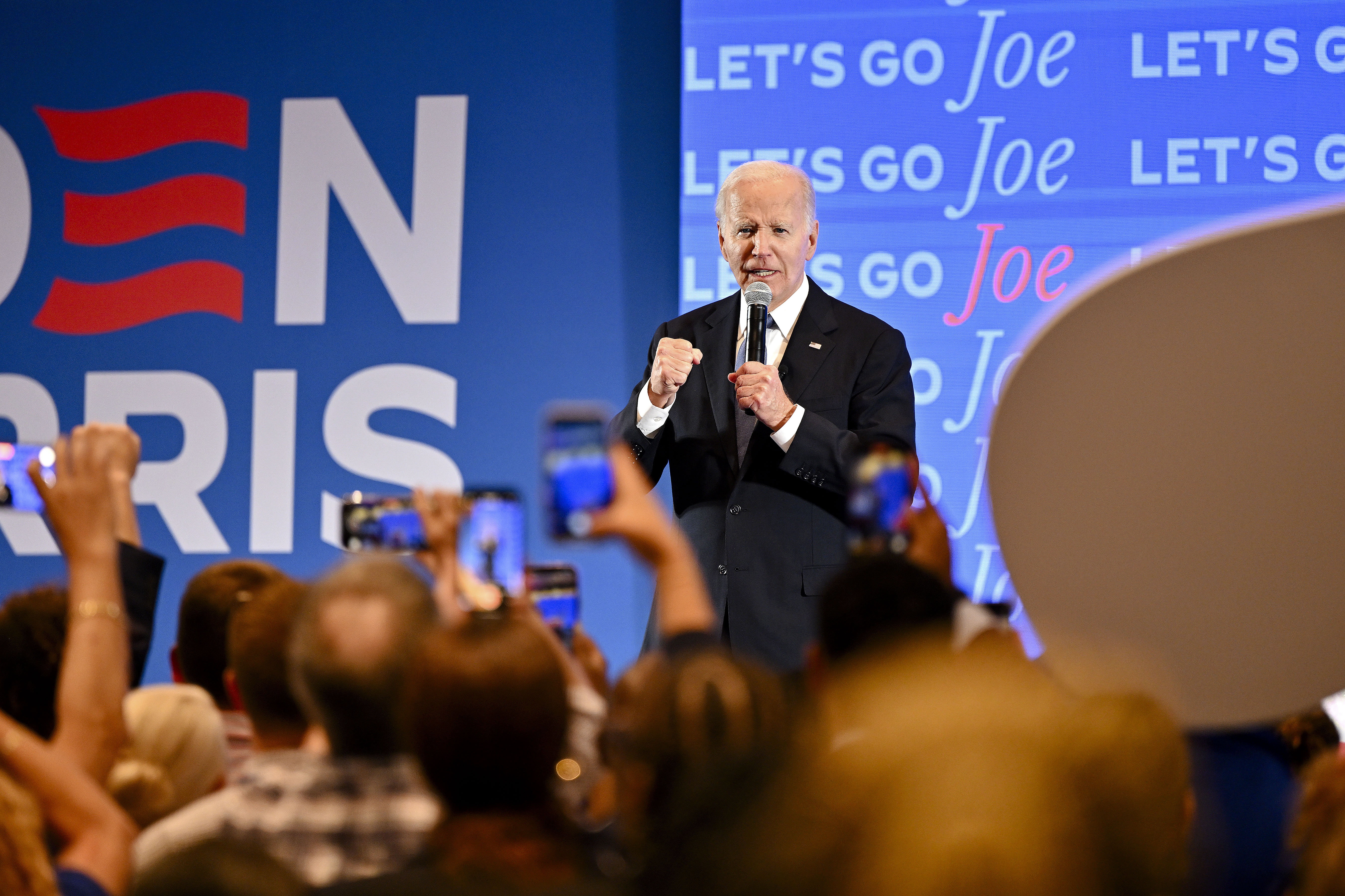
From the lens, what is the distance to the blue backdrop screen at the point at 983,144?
13.0ft

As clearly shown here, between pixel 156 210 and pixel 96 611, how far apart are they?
3.64 metres

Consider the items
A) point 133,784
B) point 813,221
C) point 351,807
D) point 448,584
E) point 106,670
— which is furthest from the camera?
point 813,221

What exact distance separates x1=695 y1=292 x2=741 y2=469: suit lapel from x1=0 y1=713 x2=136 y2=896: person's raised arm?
148cm

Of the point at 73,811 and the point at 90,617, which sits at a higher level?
the point at 90,617

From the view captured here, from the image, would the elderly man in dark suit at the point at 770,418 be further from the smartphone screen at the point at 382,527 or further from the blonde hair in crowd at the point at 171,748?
the blonde hair in crowd at the point at 171,748

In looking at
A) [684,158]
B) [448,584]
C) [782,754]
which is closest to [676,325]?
[448,584]

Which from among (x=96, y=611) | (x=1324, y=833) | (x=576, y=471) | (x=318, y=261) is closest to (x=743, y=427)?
(x=576, y=471)

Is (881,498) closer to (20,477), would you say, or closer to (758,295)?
(758,295)

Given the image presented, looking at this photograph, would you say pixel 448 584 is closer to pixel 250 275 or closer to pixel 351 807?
pixel 351 807

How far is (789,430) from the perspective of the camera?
2416 millimetres

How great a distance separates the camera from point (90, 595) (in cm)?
146

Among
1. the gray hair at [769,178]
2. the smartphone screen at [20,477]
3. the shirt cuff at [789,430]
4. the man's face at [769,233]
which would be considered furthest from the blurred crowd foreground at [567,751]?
the gray hair at [769,178]

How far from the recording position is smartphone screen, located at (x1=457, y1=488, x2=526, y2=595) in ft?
5.93

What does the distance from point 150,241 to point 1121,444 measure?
4.18 m
